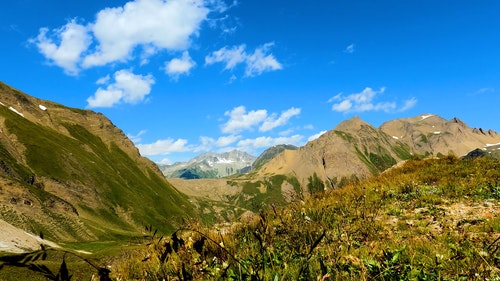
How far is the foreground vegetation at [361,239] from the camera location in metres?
4.59

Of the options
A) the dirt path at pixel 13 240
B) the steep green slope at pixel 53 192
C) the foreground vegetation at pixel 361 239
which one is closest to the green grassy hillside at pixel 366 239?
the foreground vegetation at pixel 361 239

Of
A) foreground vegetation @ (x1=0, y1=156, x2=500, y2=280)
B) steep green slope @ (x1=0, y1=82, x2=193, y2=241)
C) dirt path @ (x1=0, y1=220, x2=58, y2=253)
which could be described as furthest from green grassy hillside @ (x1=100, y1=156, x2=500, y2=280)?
steep green slope @ (x1=0, y1=82, x2=193, y2=241)

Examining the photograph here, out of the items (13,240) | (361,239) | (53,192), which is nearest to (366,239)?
(361,239)

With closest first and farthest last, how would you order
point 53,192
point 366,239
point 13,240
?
point 366,239 → point 13,240 → point 53,192

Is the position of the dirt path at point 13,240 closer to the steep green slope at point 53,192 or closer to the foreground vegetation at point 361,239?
the foreground vegetation at point 361,239

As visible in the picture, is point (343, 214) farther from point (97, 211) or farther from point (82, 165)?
point (82, 165)

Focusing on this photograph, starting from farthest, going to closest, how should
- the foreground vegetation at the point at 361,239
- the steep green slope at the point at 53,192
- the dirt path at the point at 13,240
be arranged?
the steep green slope at the point at 53,192, the dirt path at the point at 13,240, the foreground vegetation at the point at 361,239

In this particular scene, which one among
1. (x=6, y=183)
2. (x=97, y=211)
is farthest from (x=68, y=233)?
(x=97, y=211)

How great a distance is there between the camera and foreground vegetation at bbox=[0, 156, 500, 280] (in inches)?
181

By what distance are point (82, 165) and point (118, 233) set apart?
65530mm

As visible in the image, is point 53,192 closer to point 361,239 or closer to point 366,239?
point 361,239

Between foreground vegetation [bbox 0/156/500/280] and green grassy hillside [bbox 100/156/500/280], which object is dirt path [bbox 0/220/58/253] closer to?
foreground vegetation [bbox 0/156/500/280]

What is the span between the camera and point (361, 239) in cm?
773

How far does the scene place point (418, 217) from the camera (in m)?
9.76
